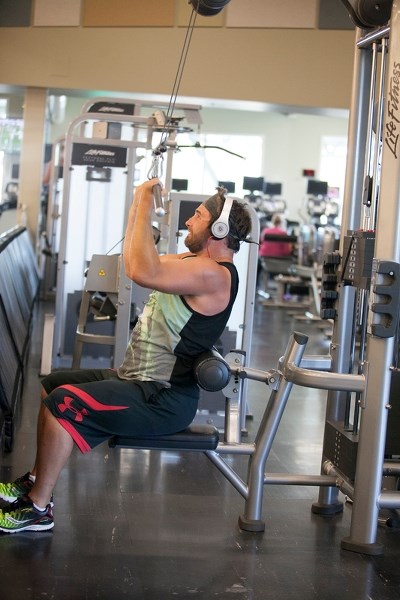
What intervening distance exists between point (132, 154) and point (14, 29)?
6.04 meters

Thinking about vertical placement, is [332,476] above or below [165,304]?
below

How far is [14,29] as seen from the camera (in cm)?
1217

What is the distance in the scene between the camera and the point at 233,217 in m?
Answer: 3.38

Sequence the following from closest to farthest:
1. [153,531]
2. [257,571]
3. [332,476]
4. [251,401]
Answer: [257,571] → [153,531] → [332,476] → [251,401]

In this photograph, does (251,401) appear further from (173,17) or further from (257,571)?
(173,17)

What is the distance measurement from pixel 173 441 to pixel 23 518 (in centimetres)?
61

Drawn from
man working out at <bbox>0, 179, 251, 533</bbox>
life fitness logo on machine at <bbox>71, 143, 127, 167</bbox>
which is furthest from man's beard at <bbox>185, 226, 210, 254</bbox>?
life fitness logo on machine at <bbox>71, 143, 127, 167</bbox>

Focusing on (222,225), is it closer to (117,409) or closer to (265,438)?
(117,409)

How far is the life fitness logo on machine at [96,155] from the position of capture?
6.89m

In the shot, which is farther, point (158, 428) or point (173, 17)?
point (173, 17)

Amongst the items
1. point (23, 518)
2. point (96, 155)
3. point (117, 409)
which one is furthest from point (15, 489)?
point (96, 155)

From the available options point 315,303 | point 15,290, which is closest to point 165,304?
point 15,290

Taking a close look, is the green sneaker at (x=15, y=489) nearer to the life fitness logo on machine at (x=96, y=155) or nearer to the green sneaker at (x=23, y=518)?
the green sneaker at (x=23, y=518)

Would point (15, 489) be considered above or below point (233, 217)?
below
